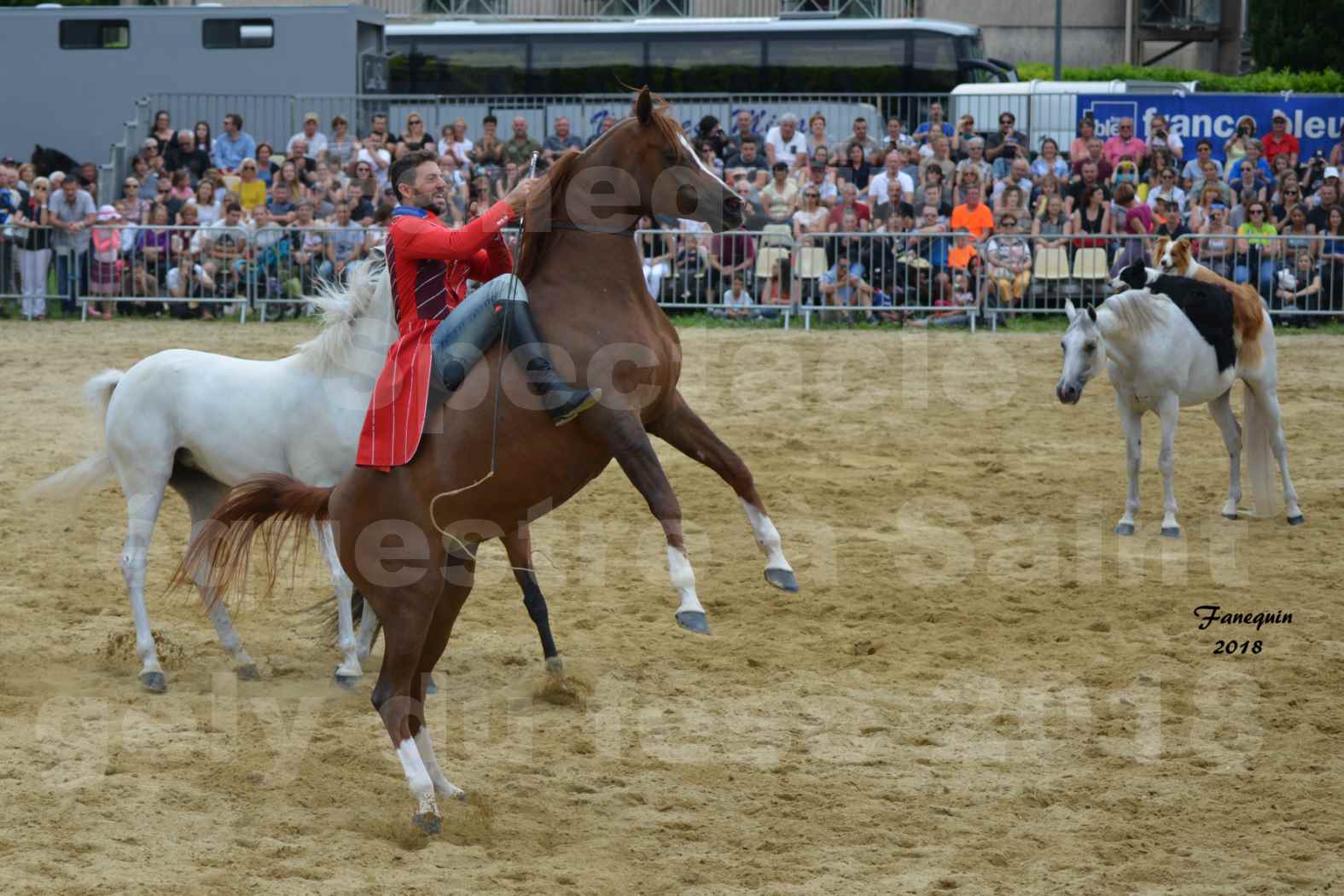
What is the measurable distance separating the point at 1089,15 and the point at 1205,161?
2013cm

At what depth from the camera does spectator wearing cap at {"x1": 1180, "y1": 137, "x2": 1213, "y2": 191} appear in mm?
17641

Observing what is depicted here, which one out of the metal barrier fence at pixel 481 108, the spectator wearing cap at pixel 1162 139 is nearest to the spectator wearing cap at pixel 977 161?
the spectator wearing cap at pixel 1162 139

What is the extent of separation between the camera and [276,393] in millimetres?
7039

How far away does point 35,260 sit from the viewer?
704 inches

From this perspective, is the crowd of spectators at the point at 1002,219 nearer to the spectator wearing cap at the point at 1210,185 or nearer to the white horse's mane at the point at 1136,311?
the spectator wearing cap at the point at 1210,185

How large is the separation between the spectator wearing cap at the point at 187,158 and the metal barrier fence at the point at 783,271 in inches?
99.7

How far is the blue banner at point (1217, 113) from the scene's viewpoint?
1969 cm

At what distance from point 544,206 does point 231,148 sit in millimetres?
16028

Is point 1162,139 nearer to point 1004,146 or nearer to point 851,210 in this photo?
point 1004,146

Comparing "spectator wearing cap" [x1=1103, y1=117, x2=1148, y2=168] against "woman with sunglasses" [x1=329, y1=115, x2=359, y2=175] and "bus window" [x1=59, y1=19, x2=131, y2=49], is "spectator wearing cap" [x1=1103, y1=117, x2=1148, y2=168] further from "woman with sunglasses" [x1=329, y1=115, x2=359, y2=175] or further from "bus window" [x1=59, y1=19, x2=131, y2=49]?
"bus window" [x1=59, y1=19, x2=131, y2=49]

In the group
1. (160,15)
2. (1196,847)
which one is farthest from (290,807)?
(160,15)

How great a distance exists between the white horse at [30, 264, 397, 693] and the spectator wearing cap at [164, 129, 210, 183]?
43.8 ft

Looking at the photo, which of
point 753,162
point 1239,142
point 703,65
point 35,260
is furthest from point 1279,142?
point 35,260

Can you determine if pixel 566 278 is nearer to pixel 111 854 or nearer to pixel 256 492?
pixel 256 492
